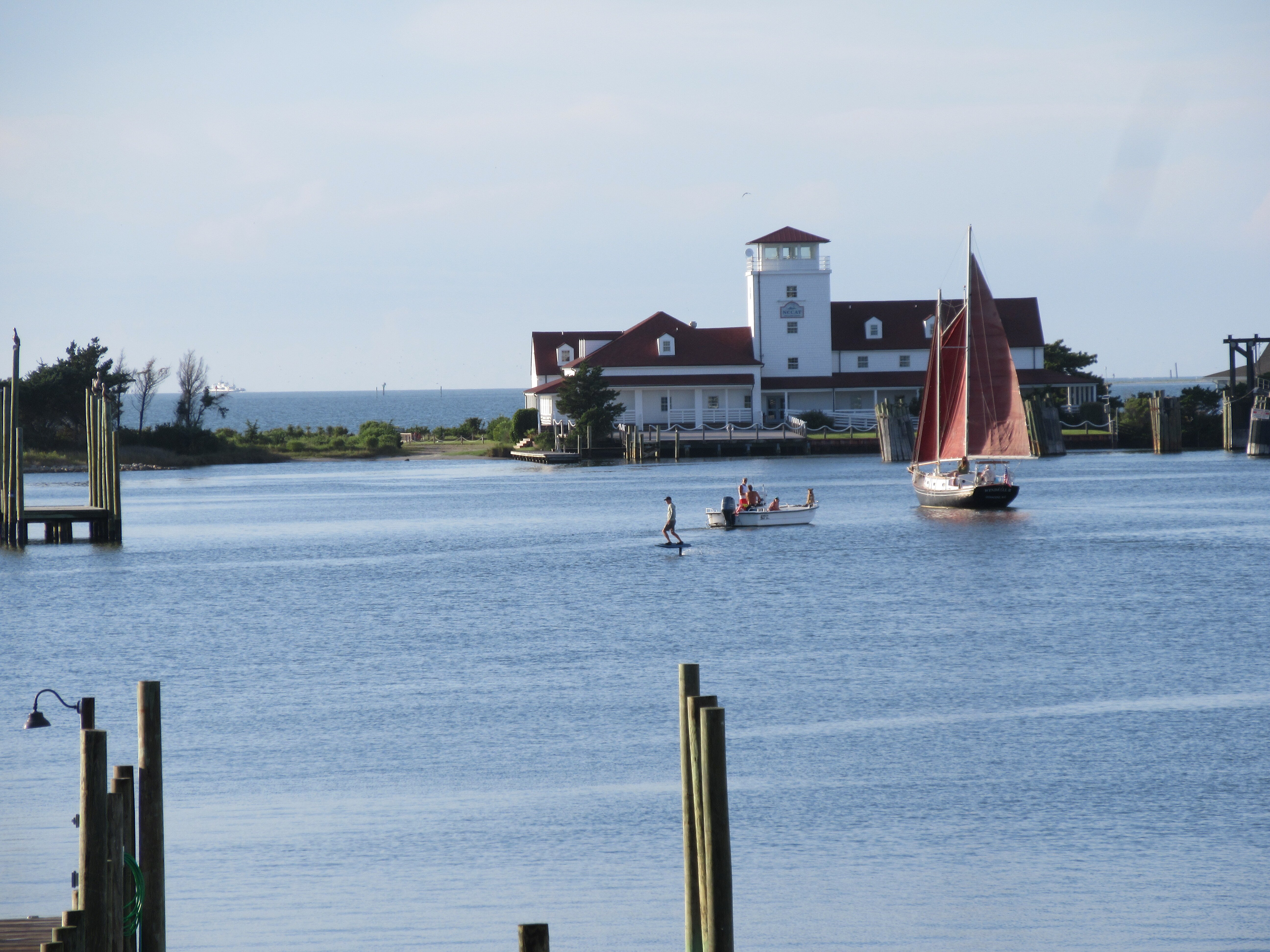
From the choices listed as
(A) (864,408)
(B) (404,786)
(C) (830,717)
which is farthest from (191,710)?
(A) (864,408)

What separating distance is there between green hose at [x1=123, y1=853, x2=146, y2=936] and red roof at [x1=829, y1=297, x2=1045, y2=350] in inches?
3323

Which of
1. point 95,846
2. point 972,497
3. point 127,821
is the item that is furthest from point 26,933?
point 972,497

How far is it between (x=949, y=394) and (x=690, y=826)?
4586 cm

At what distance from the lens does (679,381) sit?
9094 cm

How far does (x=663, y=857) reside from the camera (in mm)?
14625

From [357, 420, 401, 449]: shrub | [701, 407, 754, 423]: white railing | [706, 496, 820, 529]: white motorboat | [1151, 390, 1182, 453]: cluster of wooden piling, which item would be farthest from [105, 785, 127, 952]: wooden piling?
[357, 420, 401, 449]: shrub

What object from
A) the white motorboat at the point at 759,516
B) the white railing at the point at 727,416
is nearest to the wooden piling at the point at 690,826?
the white motorboat at the point at 759,516

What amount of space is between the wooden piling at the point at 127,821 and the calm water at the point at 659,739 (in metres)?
2.42

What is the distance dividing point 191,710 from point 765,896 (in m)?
11.2

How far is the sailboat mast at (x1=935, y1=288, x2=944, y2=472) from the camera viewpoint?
5309cm

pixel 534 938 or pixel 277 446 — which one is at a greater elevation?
pixel 277 446

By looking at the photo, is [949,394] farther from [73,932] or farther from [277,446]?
[277,446]

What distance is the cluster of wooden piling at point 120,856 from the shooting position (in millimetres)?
9203

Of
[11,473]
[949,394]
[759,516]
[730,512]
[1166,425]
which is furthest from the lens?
[1166,425]
